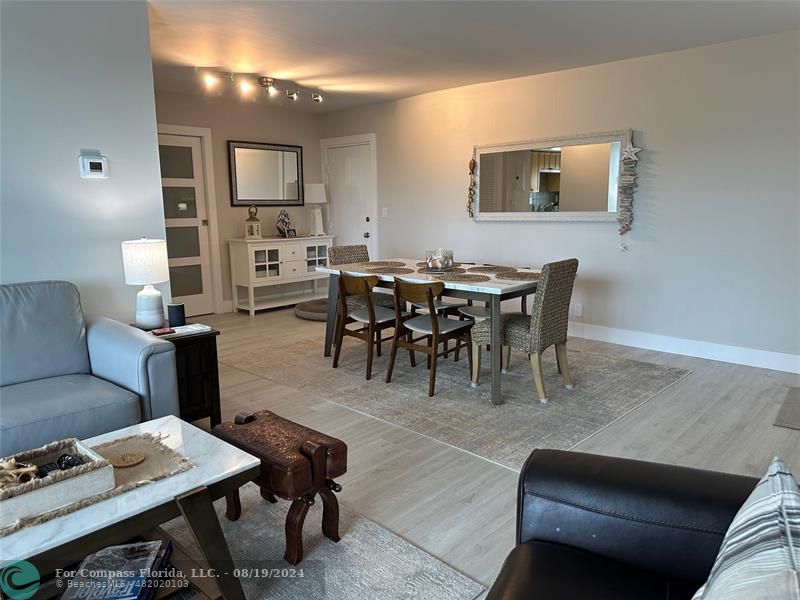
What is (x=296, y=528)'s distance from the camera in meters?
1.80

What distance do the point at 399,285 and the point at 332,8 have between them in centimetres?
173

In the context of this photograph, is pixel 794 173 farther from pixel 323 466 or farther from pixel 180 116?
pixel 180 116

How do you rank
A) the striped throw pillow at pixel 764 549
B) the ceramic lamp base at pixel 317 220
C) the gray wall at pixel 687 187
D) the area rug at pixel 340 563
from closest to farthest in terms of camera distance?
the striped throw pillow at pixel 764 549 < the area rug at pixel 340 563 < the gray wall at pixel 687 187 < the ceramic lamp base at pixel 317 220

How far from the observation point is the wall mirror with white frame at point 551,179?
4.59 meters

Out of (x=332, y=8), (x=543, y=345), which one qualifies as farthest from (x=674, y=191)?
(x=332, y=8)

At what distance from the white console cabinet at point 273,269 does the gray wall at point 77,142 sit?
2690 millimetres

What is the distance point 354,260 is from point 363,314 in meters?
0.93

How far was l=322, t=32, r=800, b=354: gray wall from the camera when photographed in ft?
12.5

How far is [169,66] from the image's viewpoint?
4492mm

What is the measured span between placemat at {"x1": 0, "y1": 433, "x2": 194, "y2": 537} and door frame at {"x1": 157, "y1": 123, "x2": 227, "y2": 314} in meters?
4.48

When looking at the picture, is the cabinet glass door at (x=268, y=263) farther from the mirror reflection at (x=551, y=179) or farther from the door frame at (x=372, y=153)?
the mirror reflection at (x=551, y=179)

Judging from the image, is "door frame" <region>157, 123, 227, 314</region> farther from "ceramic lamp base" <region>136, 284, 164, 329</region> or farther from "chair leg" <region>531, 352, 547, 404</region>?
"chair leg" <region>531, 352, 547, 404</region>

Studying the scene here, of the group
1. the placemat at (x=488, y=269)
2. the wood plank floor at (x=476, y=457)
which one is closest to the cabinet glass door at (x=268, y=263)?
the wood plank floor at (x=476, y=457)

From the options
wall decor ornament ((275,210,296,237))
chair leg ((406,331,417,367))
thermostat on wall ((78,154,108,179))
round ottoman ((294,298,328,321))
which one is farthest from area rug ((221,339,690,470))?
wall decor ornament ((275,210,296,237))
